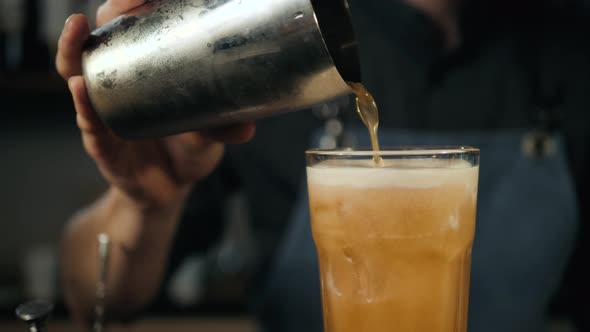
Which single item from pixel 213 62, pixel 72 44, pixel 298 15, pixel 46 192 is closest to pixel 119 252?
pixel 72 44

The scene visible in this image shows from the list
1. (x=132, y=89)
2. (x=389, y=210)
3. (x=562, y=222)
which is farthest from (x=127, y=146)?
(x=562, y=222)

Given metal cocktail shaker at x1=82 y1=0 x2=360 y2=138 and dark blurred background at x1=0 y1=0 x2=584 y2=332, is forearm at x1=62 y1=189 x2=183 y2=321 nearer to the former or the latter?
metal cocktail shaker at x1=82 y1=0 x2=360 y2=138

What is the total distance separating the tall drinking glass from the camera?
0.73 m

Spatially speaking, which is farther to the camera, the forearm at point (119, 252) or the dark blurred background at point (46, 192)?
the dark blurred background at point (46, 192)

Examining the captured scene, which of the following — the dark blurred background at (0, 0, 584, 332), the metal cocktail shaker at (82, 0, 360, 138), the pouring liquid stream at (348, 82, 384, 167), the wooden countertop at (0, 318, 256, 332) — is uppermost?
the metal cocktail shaker at (82, 0, 360, 138)

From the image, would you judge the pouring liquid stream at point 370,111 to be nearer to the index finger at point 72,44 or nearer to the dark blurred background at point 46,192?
the index finger at point 72,44

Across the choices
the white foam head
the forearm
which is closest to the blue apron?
the forearm

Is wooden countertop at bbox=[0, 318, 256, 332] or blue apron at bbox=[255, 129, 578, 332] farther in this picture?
wooden countertop at bbox=[0, 318, 256, 332]

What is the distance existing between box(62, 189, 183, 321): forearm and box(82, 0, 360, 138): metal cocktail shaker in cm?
48

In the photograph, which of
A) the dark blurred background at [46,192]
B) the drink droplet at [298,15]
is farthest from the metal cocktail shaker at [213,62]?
the dark blurred background at [46,192]

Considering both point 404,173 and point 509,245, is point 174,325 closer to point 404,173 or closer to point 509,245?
point 509,245

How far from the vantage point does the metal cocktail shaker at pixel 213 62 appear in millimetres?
618

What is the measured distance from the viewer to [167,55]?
683mm

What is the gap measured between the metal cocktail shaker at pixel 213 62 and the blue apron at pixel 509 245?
829 mm
